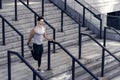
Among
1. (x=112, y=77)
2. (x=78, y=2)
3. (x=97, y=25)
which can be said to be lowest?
(x=112, y=77)

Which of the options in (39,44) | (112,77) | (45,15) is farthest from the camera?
(45,15)

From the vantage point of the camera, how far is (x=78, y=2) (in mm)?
13734

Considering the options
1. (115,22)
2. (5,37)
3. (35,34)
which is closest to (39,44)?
(35,34)

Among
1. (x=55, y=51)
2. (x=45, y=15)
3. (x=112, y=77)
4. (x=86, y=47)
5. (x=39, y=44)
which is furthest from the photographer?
(x=45, y=15)

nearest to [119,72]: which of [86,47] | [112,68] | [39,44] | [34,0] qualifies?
[112,68]

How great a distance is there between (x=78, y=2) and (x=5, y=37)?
13.7 feet

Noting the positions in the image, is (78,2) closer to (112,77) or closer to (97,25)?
(97,25)

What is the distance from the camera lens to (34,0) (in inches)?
575

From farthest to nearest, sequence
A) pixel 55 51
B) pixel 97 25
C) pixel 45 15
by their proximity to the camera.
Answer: pixel 97 25, pixel 45 15, pixel 55 51

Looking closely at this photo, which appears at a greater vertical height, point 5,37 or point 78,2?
point 78,2

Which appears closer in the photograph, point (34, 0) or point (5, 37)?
point (5, 37)

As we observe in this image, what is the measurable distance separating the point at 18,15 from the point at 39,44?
3.66 m

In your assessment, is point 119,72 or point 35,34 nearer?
point 35,34

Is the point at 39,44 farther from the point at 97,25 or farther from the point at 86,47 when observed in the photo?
the point at 97,25
